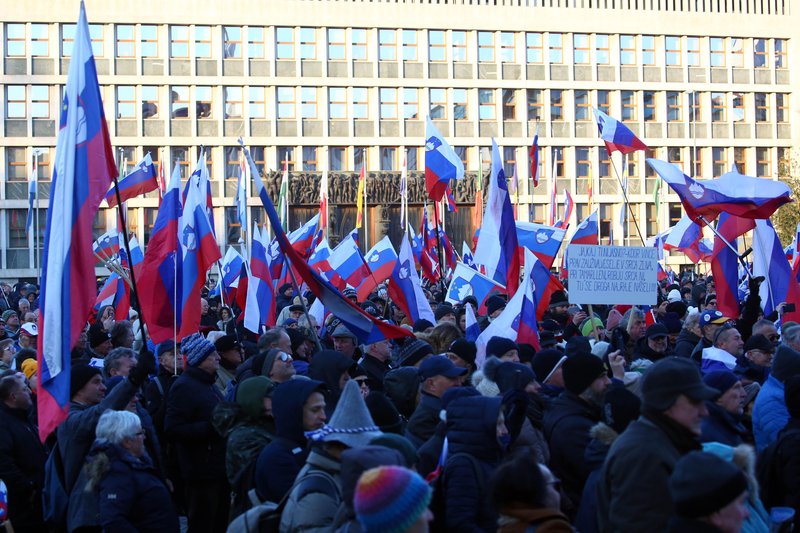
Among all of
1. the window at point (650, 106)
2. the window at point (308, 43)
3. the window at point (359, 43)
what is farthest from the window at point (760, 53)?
the window at point (308, 43)

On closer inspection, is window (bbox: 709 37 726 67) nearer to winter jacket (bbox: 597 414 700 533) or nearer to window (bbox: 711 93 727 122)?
window (bbox: 711 93 727 122)

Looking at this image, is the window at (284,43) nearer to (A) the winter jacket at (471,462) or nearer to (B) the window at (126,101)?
(B) the window at (126,101)

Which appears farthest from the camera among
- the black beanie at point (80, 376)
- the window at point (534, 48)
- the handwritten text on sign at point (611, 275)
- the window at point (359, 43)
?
the window at point (534, 48)

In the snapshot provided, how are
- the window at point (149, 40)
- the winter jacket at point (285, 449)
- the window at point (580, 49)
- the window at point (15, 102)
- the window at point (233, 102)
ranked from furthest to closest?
1. the window at point (580, 49)
2. the window at point (233, 102)
3. the window at point (149, 40)
4. the window at point (15, 102)
5. the winter jacket at point (285, 449)

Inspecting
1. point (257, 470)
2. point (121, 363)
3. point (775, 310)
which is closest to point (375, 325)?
point (121, 363)

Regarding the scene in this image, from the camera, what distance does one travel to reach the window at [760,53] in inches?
2245

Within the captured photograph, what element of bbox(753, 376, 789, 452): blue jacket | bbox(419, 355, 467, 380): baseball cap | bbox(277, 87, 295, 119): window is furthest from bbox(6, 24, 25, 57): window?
bbox(753, 376, 789, 452): blue jacket

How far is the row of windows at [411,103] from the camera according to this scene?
5000 centimetres

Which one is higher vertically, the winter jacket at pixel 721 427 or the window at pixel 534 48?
the window at pixel 534 48

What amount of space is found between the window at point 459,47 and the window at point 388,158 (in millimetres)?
5248

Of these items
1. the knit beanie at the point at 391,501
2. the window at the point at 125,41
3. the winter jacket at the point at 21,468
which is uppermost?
the window at the point at 125,41

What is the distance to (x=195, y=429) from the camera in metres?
7.72

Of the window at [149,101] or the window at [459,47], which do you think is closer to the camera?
the window at [149,101]

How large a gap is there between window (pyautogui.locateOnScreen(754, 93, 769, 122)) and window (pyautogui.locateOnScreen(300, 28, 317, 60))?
2197 centimetres
